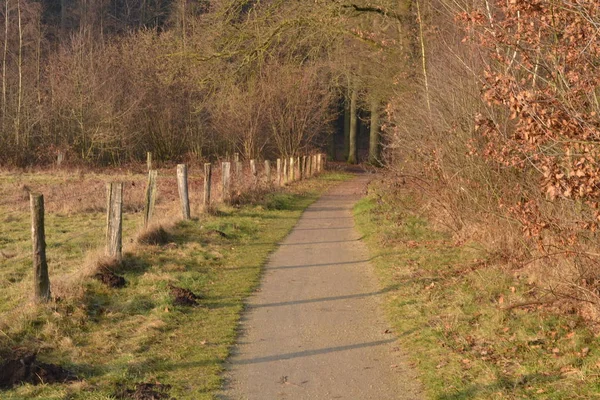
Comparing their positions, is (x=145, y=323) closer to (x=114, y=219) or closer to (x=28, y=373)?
(x=28, y=373)

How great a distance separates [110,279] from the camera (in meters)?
11.2

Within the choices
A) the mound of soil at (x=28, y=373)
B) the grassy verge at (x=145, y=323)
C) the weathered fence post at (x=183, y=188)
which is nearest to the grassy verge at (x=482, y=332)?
the grassy verge at (x=145, y=323)

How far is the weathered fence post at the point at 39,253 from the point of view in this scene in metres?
9.38

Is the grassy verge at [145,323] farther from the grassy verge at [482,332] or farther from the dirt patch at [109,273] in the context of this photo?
the grassy verge at [482,332]

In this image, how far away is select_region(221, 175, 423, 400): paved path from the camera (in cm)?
704

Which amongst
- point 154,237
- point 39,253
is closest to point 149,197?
point 154,237

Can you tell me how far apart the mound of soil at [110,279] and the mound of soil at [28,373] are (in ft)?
12.4

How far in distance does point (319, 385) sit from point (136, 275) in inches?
222

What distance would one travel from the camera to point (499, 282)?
10.5m

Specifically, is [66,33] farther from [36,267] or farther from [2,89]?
[36,267]

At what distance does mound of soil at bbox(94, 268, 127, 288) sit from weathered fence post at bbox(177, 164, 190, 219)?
6.30m

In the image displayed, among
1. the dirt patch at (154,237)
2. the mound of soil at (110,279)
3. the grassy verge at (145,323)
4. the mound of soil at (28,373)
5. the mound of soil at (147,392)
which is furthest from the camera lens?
the dirt patch at (154,237)

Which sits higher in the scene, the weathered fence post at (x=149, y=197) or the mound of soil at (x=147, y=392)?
the weathered fence post at (x=149, y=197)

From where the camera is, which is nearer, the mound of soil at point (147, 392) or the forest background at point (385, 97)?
the mound of soil at point (147, 392)
